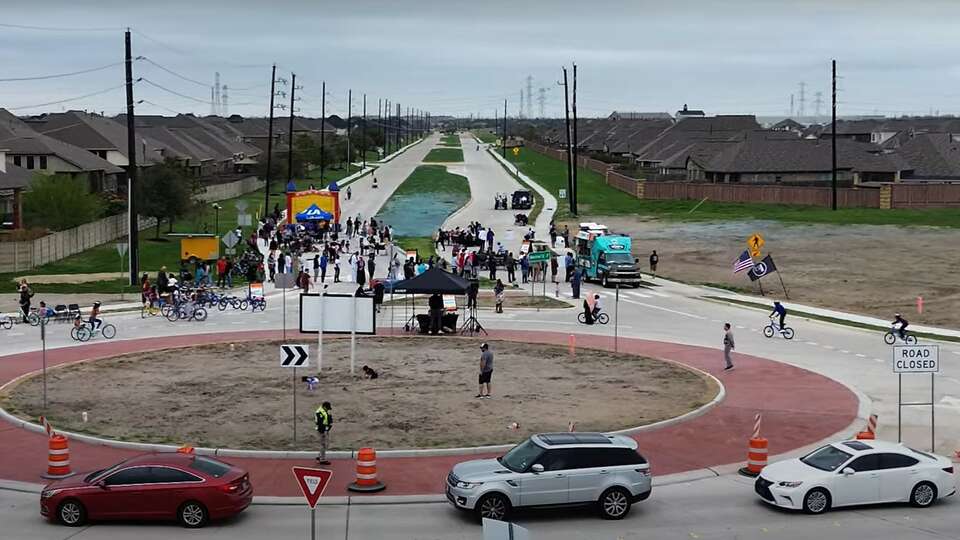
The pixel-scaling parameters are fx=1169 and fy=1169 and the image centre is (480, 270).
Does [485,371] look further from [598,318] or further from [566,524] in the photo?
[598,318]

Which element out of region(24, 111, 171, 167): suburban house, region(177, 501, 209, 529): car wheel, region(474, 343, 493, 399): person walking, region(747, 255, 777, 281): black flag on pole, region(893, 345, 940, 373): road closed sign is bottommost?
region(177, 501, 209, 529): car wheel

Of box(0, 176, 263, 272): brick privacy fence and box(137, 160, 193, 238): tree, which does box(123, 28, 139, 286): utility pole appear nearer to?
box(0, 176, 263, 272): brick privacy fence

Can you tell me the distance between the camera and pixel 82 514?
18.9m

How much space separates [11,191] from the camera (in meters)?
72.1

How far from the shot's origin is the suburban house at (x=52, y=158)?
84250 millimetres

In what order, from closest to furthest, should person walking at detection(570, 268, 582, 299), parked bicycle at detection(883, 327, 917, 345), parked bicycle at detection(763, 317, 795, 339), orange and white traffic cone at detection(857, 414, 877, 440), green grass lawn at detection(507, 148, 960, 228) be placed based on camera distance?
orange and white traffic cone at detection(857, 414, 877, 440)
parked bicycle at detection(883, 327, 917, 345)
parked bicycle at detection(763, 317, 795, 339)
person walking at detection(570, 268, 582, 299)
green grass lawn at detection(507, 148, 960, 228)

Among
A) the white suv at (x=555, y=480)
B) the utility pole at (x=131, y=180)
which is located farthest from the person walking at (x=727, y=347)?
the utility pole at (x=131, y=180)

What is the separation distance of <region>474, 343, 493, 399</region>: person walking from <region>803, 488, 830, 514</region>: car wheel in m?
10.9

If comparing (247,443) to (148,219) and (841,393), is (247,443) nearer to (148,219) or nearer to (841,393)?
(841,393)

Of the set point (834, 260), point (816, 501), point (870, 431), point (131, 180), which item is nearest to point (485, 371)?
point (870, 431)

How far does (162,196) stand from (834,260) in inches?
1631

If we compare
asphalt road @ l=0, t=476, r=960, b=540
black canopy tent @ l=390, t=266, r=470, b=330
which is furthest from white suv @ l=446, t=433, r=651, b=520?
black canopy tent @ l=390, t=266, r=470, b=330

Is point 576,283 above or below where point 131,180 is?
below

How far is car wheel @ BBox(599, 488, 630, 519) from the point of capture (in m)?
19.7
